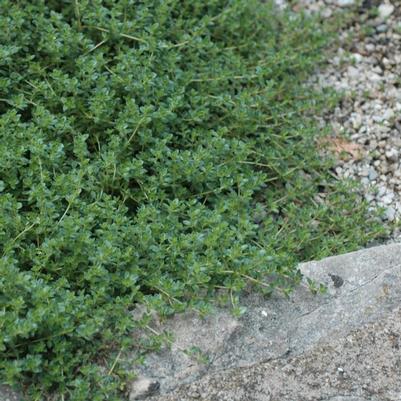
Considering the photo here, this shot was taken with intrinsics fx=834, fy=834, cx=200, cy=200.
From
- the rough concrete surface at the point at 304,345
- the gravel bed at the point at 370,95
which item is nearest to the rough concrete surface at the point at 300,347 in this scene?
the rough concrete surface at the point at 304,345

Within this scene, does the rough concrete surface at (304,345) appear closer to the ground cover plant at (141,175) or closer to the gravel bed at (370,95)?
the ground cover plant at (141,175)

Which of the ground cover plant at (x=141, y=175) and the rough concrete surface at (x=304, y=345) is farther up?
the ground cover plant at (x=141, y=175)

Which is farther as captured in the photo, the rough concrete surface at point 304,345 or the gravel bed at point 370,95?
the gravel bed at point 370,95

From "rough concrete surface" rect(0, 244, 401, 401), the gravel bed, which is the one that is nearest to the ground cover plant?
"rough concrete surface" rect(0, 244, 401, 401)

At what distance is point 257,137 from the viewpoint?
441cm

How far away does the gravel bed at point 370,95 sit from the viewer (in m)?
4.60

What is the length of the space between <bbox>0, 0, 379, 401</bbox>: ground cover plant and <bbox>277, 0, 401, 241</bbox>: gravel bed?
23 cm

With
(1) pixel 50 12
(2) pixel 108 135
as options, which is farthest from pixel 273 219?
(1) pixel 50 12

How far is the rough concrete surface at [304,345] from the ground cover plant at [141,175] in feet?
0.37

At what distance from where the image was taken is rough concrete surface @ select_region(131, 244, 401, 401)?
3.25 m

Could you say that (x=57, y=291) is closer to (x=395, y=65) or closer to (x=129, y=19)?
(x=129, y=19)

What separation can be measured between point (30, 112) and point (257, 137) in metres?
1.19

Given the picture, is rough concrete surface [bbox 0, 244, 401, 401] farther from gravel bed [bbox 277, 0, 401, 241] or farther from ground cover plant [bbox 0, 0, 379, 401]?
gravel bed [bbox 277, 0, 401, 241]

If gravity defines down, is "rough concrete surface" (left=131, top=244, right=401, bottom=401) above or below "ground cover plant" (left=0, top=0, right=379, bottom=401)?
below
